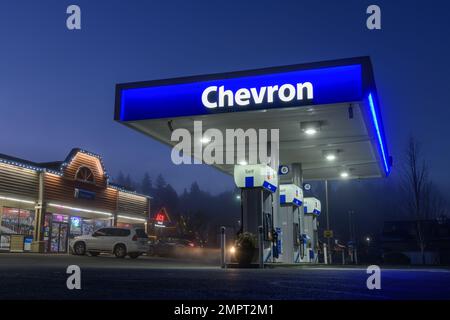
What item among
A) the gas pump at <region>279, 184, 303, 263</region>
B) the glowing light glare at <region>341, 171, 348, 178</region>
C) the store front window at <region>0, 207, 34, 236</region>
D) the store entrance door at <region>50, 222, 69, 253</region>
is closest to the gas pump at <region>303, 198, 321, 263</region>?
the glowing light glare at <region>341, 171, 348, 178</region>

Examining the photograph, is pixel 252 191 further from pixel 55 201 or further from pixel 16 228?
pixel 16 228

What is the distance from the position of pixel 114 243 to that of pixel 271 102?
16.2 m

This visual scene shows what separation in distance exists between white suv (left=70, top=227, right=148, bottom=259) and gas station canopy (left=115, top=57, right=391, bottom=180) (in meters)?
10.4

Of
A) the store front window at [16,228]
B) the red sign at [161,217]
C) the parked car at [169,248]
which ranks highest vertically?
the red sign at [161,217]

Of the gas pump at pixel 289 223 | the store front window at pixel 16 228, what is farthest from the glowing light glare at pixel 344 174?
the store front window at pixel 16 228

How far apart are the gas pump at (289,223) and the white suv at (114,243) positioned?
8357mm

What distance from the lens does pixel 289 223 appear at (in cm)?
2331

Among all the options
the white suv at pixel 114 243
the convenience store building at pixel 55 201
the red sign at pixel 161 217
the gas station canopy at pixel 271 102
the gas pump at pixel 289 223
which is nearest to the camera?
the gas station canopy at pixel 271 102

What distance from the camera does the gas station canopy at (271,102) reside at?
13219 mm

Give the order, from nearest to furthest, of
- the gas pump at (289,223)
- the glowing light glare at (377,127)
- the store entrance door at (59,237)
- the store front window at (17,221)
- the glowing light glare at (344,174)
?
the glowing light glare at (377,127) < the gas pump at (289,223) < the glowing light glare at (344,174) < the store front window at (17,221) < the store entrance door at (59,237)

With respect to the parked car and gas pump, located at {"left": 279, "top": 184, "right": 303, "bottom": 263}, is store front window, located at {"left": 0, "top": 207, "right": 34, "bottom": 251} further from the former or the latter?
gas pump, located at {"left": 279, "top": 184, "right": 303, "bottom": 263}

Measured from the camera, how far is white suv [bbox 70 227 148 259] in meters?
26.7

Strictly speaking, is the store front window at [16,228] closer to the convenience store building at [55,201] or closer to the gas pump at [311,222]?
the convenience store building at [55,201]

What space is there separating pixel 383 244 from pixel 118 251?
38675mm
